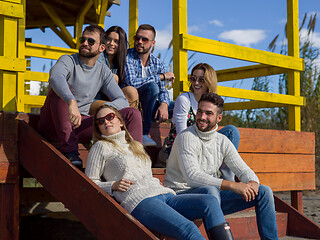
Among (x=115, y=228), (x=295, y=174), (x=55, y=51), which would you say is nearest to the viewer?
(x=115, y=228)

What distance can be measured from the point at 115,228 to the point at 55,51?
4497 millimetres

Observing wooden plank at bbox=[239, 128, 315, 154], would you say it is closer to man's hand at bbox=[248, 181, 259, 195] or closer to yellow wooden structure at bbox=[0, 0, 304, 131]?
yellow wooden structure at bbox=[0, 0, 304, 131]

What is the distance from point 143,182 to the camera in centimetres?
233

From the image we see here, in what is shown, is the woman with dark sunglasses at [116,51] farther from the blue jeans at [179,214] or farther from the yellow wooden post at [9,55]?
the blue jeans at [179,214]

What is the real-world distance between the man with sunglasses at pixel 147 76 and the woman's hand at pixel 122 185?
3.88 feet

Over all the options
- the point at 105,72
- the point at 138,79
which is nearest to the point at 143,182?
the point at 105,72

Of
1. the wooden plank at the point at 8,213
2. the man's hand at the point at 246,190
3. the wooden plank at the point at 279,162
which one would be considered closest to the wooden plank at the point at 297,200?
the wooden plank at the point at 279,162

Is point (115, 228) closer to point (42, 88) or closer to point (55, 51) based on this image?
point (55, 51)

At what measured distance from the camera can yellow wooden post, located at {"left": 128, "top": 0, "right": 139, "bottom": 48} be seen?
607 cm

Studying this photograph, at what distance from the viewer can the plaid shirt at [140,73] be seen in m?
3.70

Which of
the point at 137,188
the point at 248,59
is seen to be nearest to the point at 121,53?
the point at 248,59

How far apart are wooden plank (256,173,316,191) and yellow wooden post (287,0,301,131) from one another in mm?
604

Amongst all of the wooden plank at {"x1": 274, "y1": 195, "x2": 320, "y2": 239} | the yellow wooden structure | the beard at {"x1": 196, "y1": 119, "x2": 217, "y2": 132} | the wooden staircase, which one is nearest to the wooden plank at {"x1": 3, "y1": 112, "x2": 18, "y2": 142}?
the wooden staircase

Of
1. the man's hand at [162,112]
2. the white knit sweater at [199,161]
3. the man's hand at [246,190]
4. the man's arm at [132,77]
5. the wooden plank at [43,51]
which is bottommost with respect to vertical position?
the man's hand at [246,190]
